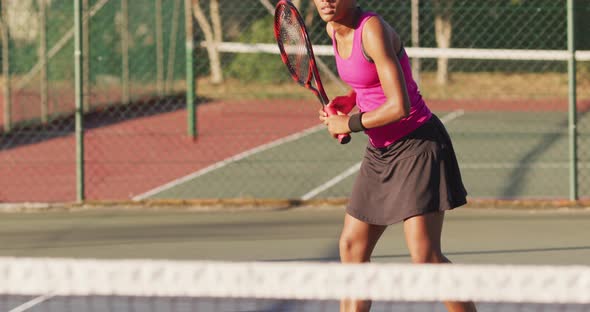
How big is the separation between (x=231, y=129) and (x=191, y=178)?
241 inches

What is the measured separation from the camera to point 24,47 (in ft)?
56.6

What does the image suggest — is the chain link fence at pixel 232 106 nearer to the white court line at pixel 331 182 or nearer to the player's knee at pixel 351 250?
the white court line at pixel 331 182

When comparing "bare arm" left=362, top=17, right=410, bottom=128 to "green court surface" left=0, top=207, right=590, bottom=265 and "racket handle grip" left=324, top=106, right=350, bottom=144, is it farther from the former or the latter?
"green court surface" left=0, top=207, right=590, bottom=265

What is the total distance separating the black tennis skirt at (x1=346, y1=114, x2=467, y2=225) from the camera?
437cm

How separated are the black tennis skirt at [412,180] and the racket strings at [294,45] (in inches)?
28.9

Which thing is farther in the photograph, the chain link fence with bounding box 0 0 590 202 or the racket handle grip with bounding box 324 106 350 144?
the chain link fence with bounding box 0 0 590 202

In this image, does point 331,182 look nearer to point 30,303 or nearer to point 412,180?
point 30,303

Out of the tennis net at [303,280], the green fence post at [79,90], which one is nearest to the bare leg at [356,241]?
the tennis net at [303,280]

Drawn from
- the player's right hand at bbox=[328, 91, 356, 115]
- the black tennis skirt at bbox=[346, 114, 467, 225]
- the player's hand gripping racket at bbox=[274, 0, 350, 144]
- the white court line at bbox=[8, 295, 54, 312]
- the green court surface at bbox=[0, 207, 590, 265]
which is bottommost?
the white court line at bbox=[8, 295, 54, 312]

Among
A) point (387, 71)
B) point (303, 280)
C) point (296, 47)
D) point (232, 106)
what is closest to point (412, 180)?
point (387, 71)

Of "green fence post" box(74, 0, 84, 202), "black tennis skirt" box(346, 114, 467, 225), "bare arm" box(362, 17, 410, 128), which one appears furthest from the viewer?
"green fence post" box(74, 0, 84, 202)

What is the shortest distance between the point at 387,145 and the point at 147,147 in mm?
11282

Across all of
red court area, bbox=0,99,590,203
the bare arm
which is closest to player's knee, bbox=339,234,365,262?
Result: the bare arm

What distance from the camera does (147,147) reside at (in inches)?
612
